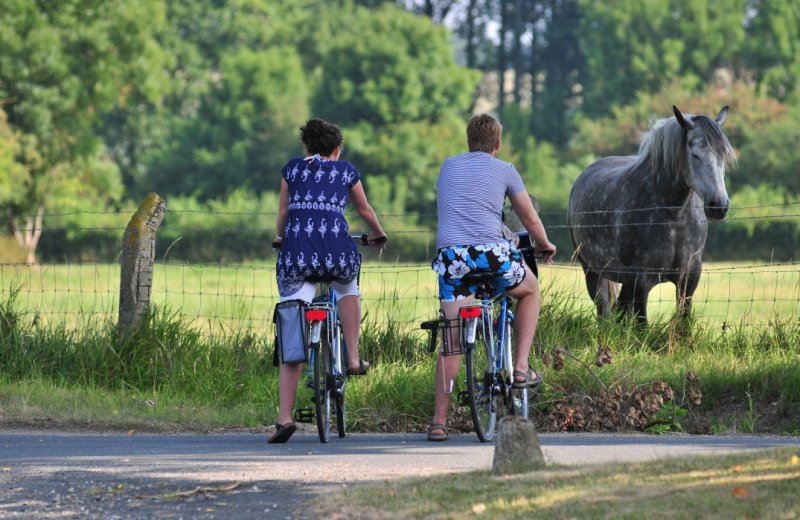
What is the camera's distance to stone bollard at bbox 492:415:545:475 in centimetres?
743

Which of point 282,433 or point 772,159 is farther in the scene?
point 772,159

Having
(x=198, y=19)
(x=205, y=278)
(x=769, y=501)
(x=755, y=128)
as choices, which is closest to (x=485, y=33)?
(x=198, y=19)

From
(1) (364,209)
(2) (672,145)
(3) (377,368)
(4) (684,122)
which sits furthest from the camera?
(2) (672,145)

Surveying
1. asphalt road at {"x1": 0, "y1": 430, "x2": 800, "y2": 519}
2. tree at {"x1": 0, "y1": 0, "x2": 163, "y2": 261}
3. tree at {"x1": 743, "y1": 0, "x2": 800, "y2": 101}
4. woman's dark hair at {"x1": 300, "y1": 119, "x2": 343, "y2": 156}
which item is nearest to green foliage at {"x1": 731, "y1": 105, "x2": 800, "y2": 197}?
tree at {"x1": 743, "y1": 0, "x2": 800, "y2": 101}

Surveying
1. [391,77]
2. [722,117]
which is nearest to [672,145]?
[722,117]

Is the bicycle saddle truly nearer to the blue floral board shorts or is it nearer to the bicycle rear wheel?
the blue floral board shorts

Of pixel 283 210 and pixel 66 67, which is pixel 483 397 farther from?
pixel 66 67

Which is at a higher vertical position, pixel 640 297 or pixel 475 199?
pixel 475 199

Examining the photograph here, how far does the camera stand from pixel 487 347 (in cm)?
932

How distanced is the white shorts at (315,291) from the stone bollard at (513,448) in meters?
2.35

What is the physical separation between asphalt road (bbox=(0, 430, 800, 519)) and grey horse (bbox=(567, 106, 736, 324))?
10.6ft

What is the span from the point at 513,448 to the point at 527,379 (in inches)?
81.7

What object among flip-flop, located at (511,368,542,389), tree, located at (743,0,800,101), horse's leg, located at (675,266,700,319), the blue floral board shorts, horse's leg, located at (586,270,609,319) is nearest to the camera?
the blue floral board shorts

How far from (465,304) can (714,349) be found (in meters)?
3.88
